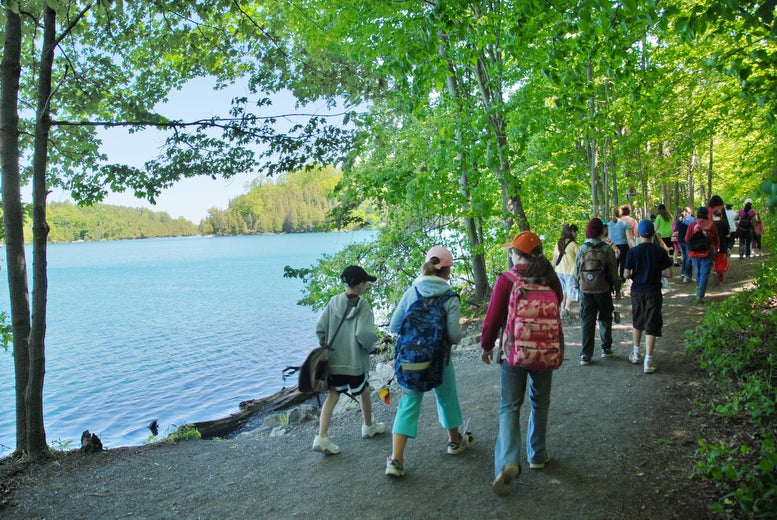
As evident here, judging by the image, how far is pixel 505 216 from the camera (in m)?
Result: 10.1

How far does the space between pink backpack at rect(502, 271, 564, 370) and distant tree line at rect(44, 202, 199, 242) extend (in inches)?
4534

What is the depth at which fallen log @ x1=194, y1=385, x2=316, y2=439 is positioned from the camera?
10922 millimetres

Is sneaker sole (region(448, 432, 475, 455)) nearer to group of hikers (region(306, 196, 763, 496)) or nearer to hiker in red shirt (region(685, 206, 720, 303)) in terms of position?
group of hikers (region(306, 196, 763, 496))

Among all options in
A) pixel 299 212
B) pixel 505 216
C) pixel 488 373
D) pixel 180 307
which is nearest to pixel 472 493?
pixel 488 373

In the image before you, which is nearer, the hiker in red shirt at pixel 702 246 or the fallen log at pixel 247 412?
the hiker in red shirt at pixel 702 246

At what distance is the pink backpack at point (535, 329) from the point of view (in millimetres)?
3957

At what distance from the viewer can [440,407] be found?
4688mm

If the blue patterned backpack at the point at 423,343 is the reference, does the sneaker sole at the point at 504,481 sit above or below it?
below

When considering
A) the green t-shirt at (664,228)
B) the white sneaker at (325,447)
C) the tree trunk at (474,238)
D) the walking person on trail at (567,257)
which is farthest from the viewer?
the green t-shirt at (664,228)

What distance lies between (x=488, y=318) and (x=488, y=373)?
13.6 feet

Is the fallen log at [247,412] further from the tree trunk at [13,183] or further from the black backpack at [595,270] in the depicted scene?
the black backpack at [595,270]

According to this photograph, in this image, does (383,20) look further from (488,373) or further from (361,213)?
(488,373)

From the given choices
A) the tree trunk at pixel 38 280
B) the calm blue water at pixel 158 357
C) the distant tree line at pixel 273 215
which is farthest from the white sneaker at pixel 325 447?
the distant tree line at pixel 273 215

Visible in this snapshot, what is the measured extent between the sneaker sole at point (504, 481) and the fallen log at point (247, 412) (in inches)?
309
